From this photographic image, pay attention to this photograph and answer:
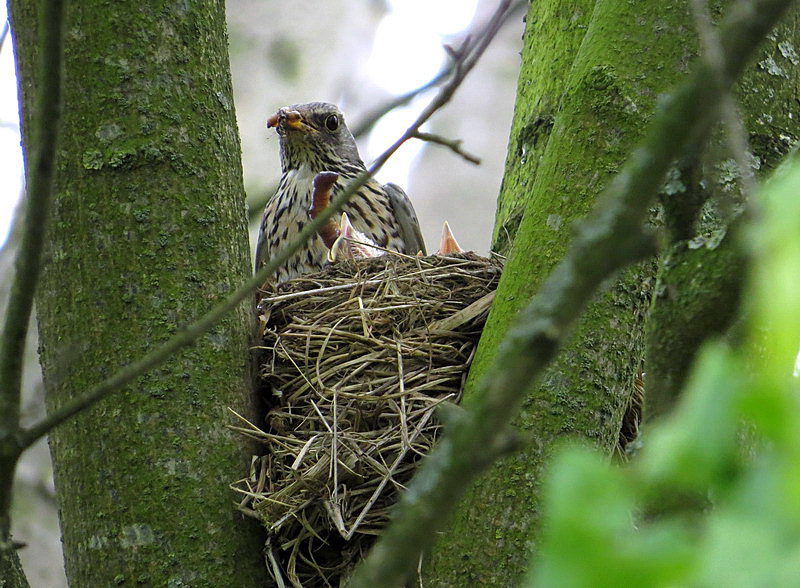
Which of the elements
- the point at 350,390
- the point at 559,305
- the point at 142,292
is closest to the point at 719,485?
the point at 559,305

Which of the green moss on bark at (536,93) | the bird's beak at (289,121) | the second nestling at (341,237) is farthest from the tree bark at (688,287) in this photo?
the bird's beak at (289,121)

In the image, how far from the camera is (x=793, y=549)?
0.59 m

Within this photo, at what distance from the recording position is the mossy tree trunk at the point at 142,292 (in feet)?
7.34

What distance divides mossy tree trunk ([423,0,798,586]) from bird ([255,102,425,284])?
5.80 feet

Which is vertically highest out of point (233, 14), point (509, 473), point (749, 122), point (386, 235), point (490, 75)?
point (490, 75)

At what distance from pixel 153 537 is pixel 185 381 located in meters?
0.36

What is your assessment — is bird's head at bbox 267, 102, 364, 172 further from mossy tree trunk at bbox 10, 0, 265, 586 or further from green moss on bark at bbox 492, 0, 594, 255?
mossy tree trunk at bbox 10, 0, 265, 586

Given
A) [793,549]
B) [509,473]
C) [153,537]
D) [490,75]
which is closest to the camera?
[793,549]

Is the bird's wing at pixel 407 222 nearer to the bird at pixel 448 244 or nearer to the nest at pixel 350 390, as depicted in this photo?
the bird at pixel 448 244

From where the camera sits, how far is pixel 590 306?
2172 mm

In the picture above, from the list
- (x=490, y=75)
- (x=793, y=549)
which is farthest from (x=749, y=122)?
(x=490, y=75)

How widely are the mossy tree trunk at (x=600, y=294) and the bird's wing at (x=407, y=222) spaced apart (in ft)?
6.61

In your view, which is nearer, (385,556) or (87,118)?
(385,556)

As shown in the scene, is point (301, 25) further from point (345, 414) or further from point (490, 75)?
point (345, 414)
